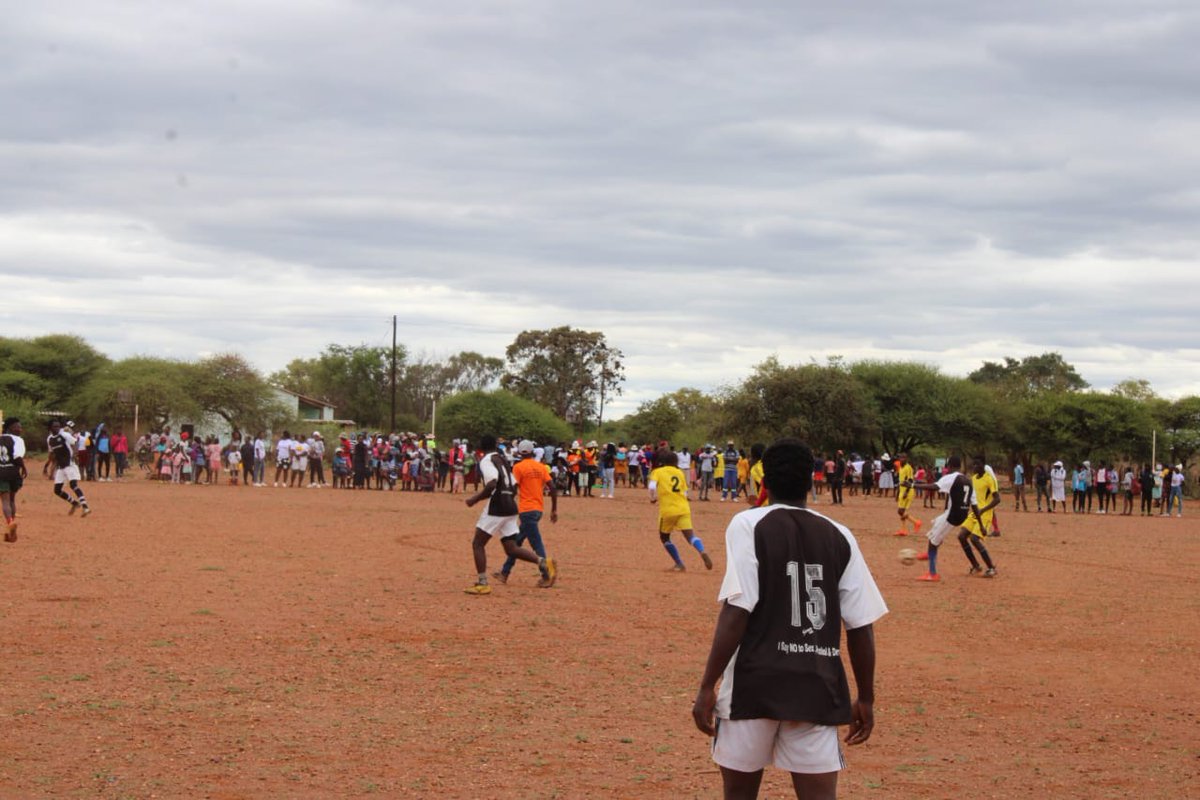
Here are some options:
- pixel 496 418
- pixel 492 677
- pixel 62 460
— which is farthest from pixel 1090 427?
pixel 492 677

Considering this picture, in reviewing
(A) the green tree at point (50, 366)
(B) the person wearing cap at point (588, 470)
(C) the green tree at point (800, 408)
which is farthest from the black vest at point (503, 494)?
(A) the green tree at point (50, 366)

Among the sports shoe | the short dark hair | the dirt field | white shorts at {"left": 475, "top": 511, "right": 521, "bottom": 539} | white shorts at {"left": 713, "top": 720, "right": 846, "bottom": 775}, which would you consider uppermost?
the short dark hair

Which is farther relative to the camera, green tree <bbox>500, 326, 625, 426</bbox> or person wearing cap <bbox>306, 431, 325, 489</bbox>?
green tree <bbox>500, 326, 625, 426</bbox>

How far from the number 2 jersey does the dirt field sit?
268 cm

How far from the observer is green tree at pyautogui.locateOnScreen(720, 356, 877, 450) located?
61406 mm

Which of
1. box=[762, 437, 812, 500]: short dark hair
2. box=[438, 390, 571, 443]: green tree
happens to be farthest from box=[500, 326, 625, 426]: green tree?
box=[762, 437, 812, 500]: short dark hair

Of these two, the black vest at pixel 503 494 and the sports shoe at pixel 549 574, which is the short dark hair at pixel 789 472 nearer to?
the black vest at pixel 503 494

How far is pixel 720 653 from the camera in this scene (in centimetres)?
486

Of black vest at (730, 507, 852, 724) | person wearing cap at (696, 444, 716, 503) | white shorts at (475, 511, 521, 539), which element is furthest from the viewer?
person wearing cap at (696, 444, 716, 503)

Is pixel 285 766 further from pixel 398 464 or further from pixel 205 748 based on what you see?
pixel 398 464

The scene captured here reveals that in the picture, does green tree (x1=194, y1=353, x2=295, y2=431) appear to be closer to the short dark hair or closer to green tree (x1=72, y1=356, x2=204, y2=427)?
green tree (x1=72, y1=356, x2=204, y2=427)

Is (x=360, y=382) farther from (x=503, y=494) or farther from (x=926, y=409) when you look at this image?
(x=503, y=494)

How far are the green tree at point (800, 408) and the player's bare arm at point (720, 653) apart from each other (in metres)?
56.3

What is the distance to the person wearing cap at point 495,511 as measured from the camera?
47.9ft
